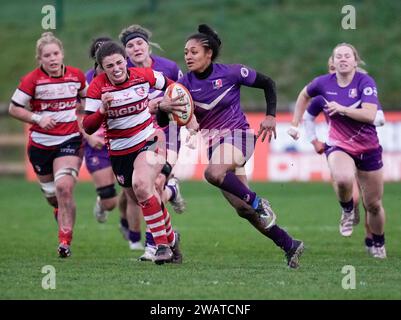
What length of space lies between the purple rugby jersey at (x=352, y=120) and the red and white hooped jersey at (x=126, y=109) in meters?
2.09

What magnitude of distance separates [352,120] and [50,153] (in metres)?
3.12

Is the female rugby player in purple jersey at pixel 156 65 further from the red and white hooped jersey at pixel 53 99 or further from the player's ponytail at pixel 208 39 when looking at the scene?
the player's ponytail at pixel 208 39

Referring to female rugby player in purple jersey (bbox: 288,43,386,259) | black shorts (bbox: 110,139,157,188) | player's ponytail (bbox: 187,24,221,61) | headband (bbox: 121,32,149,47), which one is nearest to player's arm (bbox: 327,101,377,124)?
female rugby player in purple jersey (bbox: 288,43,386,259)

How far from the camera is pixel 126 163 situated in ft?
28.4

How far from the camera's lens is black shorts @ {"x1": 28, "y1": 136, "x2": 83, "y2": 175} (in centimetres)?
984

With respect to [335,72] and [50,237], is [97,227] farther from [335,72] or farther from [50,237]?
[335,72]

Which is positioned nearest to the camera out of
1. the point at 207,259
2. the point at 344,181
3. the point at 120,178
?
the point at 120,178

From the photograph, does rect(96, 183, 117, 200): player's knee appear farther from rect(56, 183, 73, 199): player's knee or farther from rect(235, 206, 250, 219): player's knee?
rect(235, 206, 250, 219): player's knee

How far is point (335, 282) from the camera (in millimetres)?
7344

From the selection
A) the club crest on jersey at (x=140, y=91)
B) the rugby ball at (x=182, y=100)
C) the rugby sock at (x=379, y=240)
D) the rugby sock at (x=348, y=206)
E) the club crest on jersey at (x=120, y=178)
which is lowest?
the rugby sock at (x=379, y=240)

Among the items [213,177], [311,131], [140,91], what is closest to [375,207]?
[311,131]

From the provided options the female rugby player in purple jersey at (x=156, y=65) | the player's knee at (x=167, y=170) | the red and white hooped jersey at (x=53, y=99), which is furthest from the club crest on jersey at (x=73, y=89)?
the player's knee at (x=167, y=170)

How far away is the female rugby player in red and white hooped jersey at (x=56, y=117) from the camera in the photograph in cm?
959

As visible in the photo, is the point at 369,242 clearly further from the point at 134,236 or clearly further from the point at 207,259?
the point at 134,236
